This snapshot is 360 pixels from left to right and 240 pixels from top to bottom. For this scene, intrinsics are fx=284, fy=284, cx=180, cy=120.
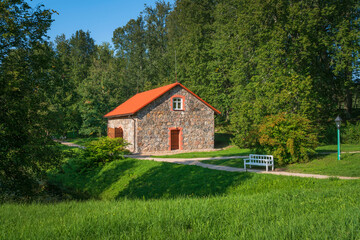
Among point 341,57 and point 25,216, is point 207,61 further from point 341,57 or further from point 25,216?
point 25,216

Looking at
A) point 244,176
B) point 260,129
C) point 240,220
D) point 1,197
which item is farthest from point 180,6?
point 240,220

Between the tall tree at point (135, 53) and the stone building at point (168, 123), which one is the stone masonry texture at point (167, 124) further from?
the tall tree at point (135, 53)

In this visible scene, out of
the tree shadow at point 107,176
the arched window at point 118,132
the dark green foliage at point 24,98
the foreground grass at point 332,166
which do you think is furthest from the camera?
the arched window at point 118,132

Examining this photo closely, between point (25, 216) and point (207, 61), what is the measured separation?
37381 millimetres

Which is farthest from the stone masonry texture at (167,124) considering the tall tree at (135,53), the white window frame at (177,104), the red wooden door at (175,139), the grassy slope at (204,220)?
the tall tree at (135,53)

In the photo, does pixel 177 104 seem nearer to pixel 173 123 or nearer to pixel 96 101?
pixel 173 123

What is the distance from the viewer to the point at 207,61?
4100cm

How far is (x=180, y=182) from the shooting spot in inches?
525

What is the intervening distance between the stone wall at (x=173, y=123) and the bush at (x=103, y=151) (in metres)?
4.33

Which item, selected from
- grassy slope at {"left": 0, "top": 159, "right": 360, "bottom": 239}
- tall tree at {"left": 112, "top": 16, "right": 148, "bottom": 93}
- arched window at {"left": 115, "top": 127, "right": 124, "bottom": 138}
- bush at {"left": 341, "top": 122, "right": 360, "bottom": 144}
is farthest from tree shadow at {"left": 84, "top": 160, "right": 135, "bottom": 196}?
tall tree at {"left": 112, "top": 16, "right": 148, "bottom": 93}

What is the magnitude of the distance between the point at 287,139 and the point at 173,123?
12.9 meters

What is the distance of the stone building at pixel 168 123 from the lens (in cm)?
2453

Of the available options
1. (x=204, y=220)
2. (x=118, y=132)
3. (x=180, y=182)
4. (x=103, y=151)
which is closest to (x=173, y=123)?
(x=118, y=132)

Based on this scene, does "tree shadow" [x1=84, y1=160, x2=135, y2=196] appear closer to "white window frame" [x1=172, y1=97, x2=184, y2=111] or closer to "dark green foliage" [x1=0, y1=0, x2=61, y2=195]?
"dark green foliage" [x1=0, y1=0, x2=61, y2=195]
